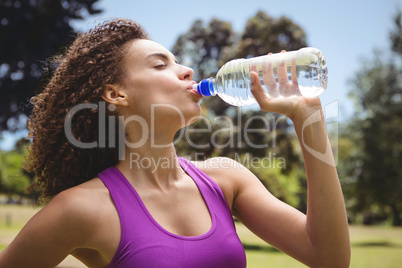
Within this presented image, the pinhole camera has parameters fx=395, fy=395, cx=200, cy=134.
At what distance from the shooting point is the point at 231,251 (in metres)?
1.61

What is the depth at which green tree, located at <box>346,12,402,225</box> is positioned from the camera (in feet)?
62.9

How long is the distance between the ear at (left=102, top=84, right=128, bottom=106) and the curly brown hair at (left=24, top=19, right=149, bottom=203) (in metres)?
0.02

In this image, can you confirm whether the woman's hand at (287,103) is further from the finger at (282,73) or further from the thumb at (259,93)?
the finger at (282,73)

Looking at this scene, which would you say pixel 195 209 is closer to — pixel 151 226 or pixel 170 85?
pixel 151 226

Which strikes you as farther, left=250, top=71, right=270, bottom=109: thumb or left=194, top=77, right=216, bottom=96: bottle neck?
left=194, top=77, right=216, bottom=96: bottle neck

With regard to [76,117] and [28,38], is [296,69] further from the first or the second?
[28,38]

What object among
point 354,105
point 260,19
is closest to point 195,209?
point 260,19

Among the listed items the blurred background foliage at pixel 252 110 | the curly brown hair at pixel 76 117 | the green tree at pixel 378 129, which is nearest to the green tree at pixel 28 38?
the blurred background foliage at pixel 252 110

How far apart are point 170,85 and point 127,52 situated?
340 millimetres

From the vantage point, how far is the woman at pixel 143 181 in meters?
1.50

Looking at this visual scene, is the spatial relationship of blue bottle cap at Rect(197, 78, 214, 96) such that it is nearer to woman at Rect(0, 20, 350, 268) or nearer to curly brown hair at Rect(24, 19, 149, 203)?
woman at Rect(0, 20, 350, 268)

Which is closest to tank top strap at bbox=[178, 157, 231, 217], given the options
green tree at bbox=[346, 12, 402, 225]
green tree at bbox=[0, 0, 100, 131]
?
green tree at bbox=[0, 0, 100, 131]

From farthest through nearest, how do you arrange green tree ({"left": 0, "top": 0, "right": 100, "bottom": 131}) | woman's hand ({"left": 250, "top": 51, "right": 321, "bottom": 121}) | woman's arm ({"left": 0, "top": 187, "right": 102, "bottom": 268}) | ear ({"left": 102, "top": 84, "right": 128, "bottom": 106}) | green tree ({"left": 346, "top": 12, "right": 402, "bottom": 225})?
green tree ({"left": 346, "top": 12, "right": 402, "bottom": 225})
green tree ({"left": 0, "top": 0, "right": 100, "bottom": 131})
ear ({"left": 102, "top": 84, "right": 128, "bottom": 106})
woman's hand ({"left": 250, "top": 51, "right": 321, "bottom": 121})
woman's arm ({"left": 0, "top": 187, "right": 102, "bottom": 268})

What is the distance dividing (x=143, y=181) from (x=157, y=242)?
0.34m
